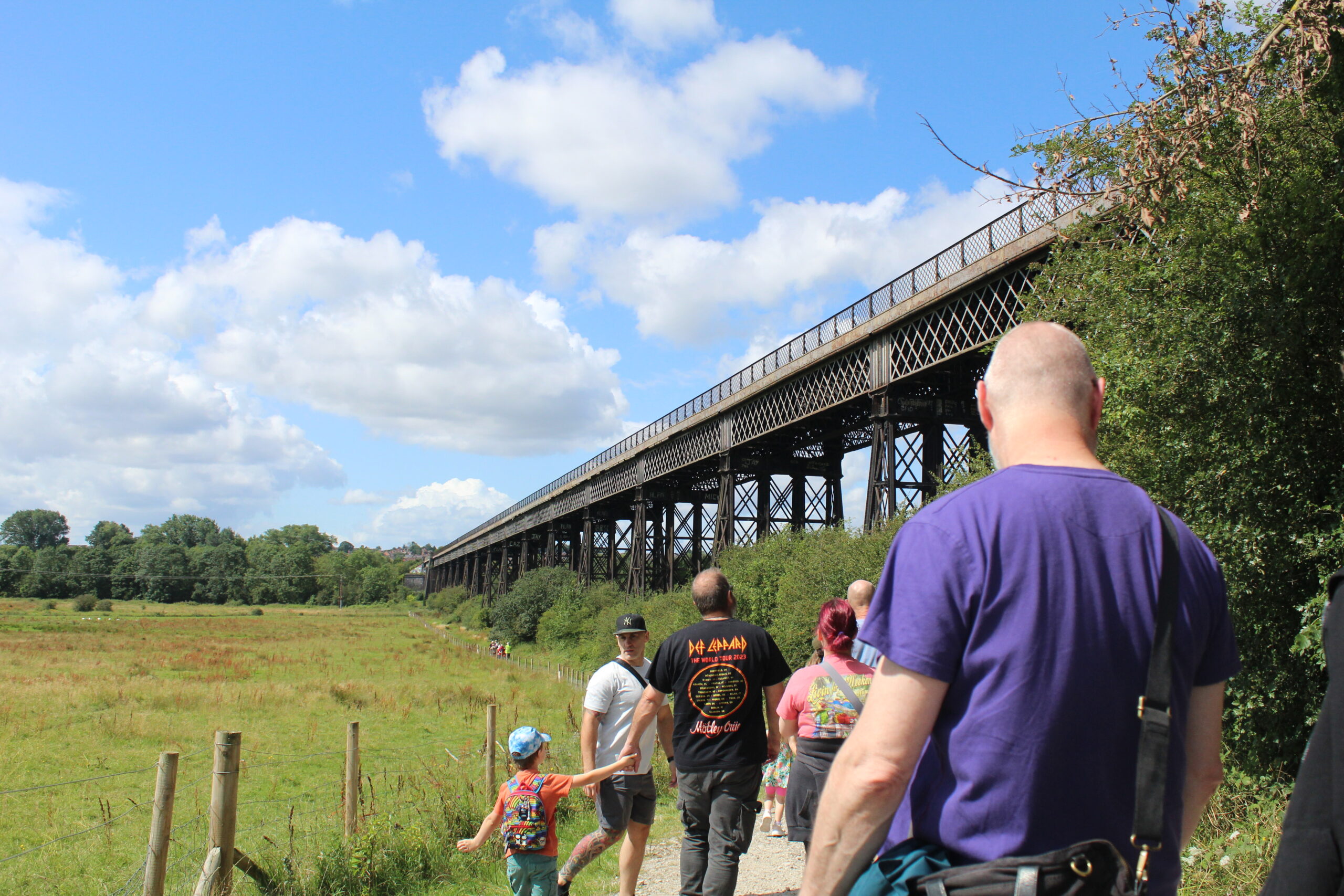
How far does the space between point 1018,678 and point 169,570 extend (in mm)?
145726

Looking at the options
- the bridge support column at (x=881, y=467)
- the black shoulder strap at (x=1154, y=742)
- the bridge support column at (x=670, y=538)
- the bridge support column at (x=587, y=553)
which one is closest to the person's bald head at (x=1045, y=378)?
the black shoulder strap at (x=1154, y=742)

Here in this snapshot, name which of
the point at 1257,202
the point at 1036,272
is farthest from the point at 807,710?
the point at 1036,272

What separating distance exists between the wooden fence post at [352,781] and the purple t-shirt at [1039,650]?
20.5 ft

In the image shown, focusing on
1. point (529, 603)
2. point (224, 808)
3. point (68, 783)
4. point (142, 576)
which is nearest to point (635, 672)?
point (224, 808)

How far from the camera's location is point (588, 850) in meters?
5.08

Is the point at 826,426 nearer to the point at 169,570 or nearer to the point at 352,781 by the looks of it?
the point at 352,781

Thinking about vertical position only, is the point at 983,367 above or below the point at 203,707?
above

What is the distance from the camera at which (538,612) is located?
47.4 meters

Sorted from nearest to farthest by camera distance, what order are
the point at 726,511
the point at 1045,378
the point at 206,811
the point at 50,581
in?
the point at 1045,378 → the point at 206,811 → the point at 726,511 → the point at 50,581

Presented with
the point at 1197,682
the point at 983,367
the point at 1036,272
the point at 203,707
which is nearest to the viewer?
the point at 1197,682

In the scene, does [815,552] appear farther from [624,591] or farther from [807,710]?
[624,591]

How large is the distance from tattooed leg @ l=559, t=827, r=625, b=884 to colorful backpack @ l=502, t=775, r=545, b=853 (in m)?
0.66

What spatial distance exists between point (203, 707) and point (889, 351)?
19.8m

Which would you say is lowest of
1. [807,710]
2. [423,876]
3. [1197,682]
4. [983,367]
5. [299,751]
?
[299,751]
